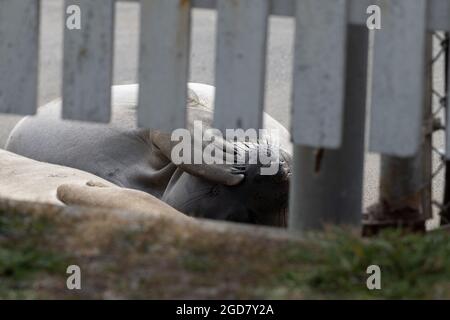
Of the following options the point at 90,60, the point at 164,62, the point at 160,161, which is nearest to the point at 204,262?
the point at 164,62

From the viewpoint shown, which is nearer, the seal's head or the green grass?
the green grass

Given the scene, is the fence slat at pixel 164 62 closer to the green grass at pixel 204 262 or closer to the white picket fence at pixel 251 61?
the white picket fence at pixel 251 61

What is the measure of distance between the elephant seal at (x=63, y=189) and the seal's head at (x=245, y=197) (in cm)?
45

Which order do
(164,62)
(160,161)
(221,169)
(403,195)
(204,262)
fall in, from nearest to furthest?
(204,262), (164,62), (403,195), (221,169), (160,161)

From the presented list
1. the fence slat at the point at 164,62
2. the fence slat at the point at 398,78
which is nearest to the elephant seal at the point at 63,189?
the fence slat at the point at 164,62

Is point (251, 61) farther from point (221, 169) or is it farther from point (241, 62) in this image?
point (221, 169)

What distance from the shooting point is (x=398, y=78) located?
11.9ft

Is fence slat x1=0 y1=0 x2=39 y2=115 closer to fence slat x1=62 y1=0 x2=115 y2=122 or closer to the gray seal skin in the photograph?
fence slat x1=62 y1=0 x2=115 y2=122

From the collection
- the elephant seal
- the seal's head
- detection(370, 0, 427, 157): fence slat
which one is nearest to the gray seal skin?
the seal's head

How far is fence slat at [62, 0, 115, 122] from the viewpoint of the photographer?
12.7ft

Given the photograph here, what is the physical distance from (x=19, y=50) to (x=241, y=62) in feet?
2.76

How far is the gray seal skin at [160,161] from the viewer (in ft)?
18.5

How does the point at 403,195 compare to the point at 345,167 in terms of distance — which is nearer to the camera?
the point at 345,167
